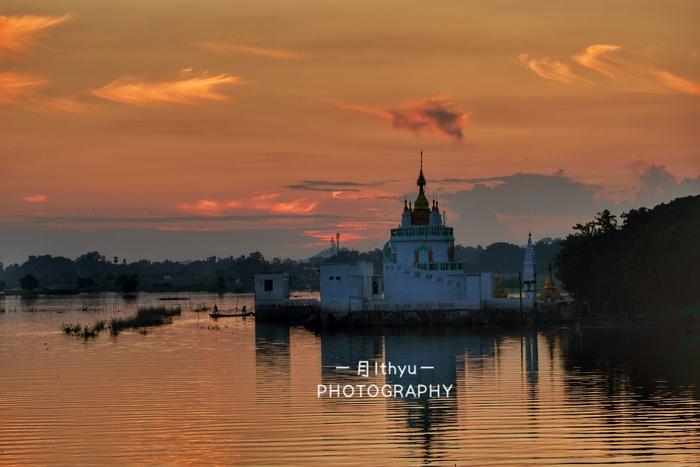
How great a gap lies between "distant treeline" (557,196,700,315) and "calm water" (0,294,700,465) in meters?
12.4

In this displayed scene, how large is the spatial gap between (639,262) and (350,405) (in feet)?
180

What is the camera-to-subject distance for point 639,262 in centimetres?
9981

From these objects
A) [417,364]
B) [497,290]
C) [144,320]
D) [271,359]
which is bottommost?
[417,364]

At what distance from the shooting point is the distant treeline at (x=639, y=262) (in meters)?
97.8

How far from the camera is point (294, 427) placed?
148ft

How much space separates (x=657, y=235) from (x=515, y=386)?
159 ft

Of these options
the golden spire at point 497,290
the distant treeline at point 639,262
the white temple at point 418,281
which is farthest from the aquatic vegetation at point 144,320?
the distant treeline at point 639,262

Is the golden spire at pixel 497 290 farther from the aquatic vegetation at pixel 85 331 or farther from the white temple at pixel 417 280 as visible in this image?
the aquatic vegetation at pixel 85 331

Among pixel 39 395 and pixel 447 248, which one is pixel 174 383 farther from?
pixel 447 248

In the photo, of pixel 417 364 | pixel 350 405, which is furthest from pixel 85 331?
pixel 350 405

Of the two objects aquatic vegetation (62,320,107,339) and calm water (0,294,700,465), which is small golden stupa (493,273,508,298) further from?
aquatic vegetation (62,320,107,339)

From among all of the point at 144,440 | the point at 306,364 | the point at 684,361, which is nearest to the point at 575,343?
the point at 684,361

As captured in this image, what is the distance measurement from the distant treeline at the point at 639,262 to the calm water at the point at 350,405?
12.4 metres

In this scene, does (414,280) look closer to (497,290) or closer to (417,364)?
(497,290)
